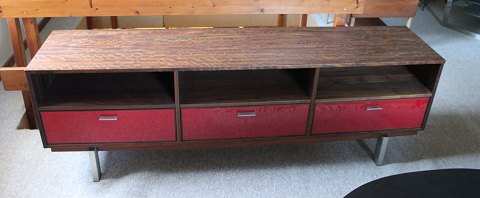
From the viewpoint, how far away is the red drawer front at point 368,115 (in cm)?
160

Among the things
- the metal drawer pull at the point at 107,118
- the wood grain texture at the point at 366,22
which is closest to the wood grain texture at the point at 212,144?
the metal drawer pull at the point at 107,118

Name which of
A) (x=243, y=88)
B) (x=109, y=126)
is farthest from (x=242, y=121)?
(x=109, y=126)

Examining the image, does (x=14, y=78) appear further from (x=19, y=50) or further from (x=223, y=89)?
(x=223, y=89)

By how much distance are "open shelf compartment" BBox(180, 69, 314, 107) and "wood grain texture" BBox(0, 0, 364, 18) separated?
42 centimetres

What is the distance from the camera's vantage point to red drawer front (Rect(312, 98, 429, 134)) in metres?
1.60

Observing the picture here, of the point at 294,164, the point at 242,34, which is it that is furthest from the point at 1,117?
the point at 294,164

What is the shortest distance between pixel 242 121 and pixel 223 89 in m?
0.14

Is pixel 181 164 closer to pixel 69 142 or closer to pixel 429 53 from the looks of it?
pixel 69 142

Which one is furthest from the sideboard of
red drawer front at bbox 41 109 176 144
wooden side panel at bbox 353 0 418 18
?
wooden side panel at bbox 353 0 418 18

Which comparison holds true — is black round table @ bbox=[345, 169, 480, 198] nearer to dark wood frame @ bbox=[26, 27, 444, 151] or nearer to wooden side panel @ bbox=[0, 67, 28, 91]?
dark wood frame @ bbox=[26, 27, 444, 151]

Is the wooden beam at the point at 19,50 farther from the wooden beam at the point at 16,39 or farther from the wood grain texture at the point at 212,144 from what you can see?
the wood grain texture at the point at 212,144

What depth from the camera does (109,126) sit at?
153 cm

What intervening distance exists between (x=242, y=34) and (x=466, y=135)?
3.77 feet

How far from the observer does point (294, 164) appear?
71.3 inches
